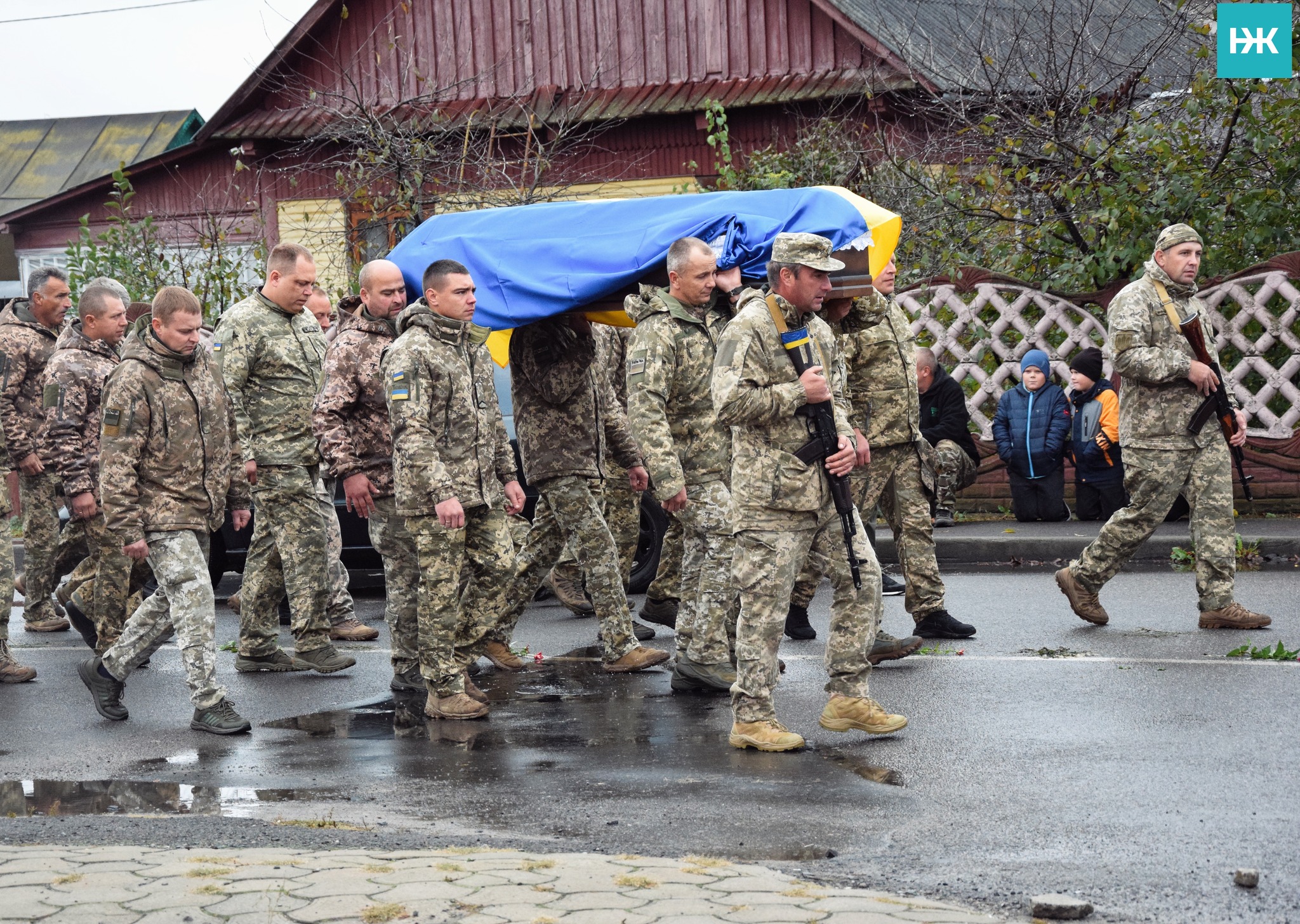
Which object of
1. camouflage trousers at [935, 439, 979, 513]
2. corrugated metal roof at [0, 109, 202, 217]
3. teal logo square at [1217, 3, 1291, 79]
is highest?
corrugated metal roof at [0, 109, 202, 217]

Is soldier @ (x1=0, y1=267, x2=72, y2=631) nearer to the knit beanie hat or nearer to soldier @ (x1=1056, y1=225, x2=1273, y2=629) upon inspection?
soldier @ (x1=1056, y1=225, x2=1273, y2=629)

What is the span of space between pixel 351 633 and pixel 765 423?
14.1 feet

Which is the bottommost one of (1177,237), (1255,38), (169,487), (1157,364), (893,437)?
(169,487)

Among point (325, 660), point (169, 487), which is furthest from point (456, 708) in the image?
point (325, 660)

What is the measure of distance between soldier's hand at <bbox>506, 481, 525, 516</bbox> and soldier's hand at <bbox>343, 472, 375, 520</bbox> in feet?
2.49

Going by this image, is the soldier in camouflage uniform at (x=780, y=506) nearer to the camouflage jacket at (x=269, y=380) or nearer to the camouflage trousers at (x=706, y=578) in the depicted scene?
the camouflage trousers at (x=706, y=578)

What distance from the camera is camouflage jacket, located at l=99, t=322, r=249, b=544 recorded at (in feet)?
23.4

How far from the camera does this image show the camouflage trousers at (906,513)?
852cm

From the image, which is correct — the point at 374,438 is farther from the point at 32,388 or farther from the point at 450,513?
the point at 32,388

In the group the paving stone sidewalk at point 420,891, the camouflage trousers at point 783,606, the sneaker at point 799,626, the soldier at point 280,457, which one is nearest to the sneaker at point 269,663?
the soldier at point 280,457

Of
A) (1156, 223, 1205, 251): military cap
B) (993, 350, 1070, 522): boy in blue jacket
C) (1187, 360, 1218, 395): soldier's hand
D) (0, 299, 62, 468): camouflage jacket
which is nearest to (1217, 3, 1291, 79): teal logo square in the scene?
(993, 350, 1070, 522): boy in blue jacket

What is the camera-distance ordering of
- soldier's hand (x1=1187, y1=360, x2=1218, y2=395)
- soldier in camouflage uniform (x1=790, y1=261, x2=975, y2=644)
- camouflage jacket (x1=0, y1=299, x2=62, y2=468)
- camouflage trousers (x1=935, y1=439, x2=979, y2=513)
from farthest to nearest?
camouflage trousers (x1=935, y1=439, x2=979, y2=513) → camouflage jacket (x1=0, y1=299, x2=62, y2=468) → soldier's hand (x1=1187, y1=360, x2=1218, y2=395) → soldier in camouflage uniform (x1=790, y1=261, x2=975, y2=644)

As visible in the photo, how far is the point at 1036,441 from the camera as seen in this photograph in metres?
13.9

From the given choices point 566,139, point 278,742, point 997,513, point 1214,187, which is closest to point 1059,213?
point 1214,187
